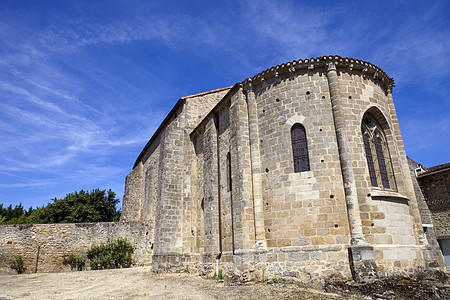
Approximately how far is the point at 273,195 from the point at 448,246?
36.7 feet

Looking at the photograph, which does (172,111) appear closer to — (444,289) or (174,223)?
(174,223)

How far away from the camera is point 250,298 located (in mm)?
6863

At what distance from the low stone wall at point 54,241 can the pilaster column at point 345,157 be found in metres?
13.7

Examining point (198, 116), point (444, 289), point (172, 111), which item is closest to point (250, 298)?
point (444, 289)

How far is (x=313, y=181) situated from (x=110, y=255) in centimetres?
1320

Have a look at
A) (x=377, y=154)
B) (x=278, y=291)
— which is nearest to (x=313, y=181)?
(x=377, y=154)

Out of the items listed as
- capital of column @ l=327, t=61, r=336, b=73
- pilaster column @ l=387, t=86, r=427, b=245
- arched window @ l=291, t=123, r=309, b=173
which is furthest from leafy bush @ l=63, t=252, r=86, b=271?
pilaster column @ l=387, t=86, r=427, b=245

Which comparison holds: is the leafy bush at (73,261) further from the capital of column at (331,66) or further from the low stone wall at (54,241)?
the capital of column at (331,66)

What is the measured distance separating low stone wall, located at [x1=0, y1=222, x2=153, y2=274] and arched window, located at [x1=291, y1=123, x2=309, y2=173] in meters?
12.7

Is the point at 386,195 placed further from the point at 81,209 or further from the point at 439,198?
the point at 81,209

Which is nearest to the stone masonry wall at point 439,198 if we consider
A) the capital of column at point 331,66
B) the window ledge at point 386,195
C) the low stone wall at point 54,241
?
the window ledge at point 386,195

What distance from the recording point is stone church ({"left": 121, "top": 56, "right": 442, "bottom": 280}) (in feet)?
27.8

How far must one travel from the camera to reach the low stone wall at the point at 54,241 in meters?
15.9

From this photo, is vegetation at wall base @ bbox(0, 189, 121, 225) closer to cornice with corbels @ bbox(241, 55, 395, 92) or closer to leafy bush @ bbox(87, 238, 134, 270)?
leafy bush @ bbox(87, 238, 134, 270)
